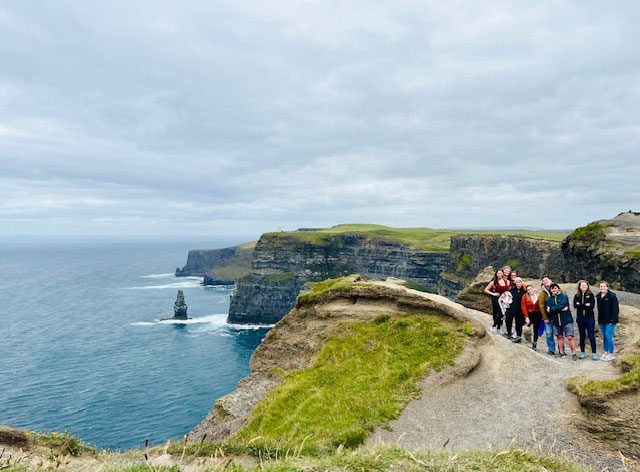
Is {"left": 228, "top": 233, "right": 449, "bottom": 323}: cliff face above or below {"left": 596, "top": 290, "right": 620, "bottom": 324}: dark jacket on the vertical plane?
below

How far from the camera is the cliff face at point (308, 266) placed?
12300 centimetres

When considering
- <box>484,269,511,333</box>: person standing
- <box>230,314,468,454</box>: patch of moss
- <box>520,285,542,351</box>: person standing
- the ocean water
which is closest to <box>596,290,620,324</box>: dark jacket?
<box>520,285,542,351</box>: person standing

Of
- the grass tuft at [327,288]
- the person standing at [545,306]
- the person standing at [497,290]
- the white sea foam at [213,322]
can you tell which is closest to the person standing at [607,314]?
the person standing at [545,306]

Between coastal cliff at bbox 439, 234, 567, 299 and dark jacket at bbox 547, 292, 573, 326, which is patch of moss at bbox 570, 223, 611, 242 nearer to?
coastal cliff at bbox 439, 234, 567, 299

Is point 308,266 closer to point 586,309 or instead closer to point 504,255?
point 504,255

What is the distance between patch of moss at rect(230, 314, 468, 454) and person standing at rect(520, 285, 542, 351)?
12.3ft

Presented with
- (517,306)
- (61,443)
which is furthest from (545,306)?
(61,443)

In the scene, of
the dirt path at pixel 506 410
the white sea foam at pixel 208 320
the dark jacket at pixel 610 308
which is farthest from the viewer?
the white sea foam at pixel 208 320

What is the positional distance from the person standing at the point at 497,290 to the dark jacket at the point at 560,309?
2286mm

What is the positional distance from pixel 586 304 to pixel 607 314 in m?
0.89

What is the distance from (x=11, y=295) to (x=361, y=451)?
185m

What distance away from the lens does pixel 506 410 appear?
1508 centimetres

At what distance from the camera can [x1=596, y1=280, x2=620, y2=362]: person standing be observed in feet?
60.4

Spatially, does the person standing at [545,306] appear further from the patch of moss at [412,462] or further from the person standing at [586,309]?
the patch of moss at [412,462]
